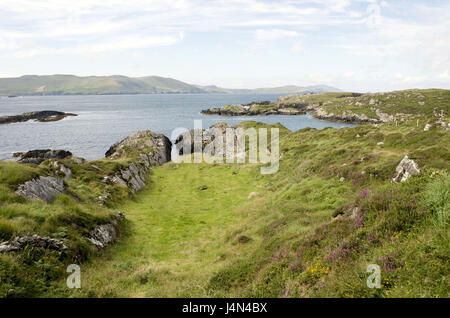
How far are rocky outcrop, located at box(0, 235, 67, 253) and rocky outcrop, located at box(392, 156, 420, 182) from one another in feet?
70.7

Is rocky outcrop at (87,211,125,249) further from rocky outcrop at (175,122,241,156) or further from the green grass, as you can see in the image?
the green grass

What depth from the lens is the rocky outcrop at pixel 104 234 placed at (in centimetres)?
1724

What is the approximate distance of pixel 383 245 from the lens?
9.99m

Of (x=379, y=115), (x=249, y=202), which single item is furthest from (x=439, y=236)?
(x=379, y=115)

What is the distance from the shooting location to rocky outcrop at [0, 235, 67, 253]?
11.7 metres

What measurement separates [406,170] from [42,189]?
2791 centimetres

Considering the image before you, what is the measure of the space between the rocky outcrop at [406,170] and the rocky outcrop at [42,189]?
2623 centimetres

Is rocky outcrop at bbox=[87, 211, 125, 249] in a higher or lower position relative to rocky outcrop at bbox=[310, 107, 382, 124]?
lower

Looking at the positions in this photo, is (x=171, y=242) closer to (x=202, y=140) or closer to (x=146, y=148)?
(x=146, y=148)

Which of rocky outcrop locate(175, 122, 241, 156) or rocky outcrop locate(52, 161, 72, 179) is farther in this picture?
rocky outcrop locate(175, 122, 241, 156)

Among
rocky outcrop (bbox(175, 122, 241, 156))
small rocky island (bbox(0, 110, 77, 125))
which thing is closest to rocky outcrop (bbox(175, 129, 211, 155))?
rocky outcrop (bbox(175, 122, 241, 156))

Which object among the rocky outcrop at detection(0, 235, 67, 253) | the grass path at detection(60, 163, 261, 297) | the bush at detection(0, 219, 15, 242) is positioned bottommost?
the grass path at detection(60, 163, 261, 297)

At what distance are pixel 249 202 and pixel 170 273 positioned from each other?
16061 millimetres
